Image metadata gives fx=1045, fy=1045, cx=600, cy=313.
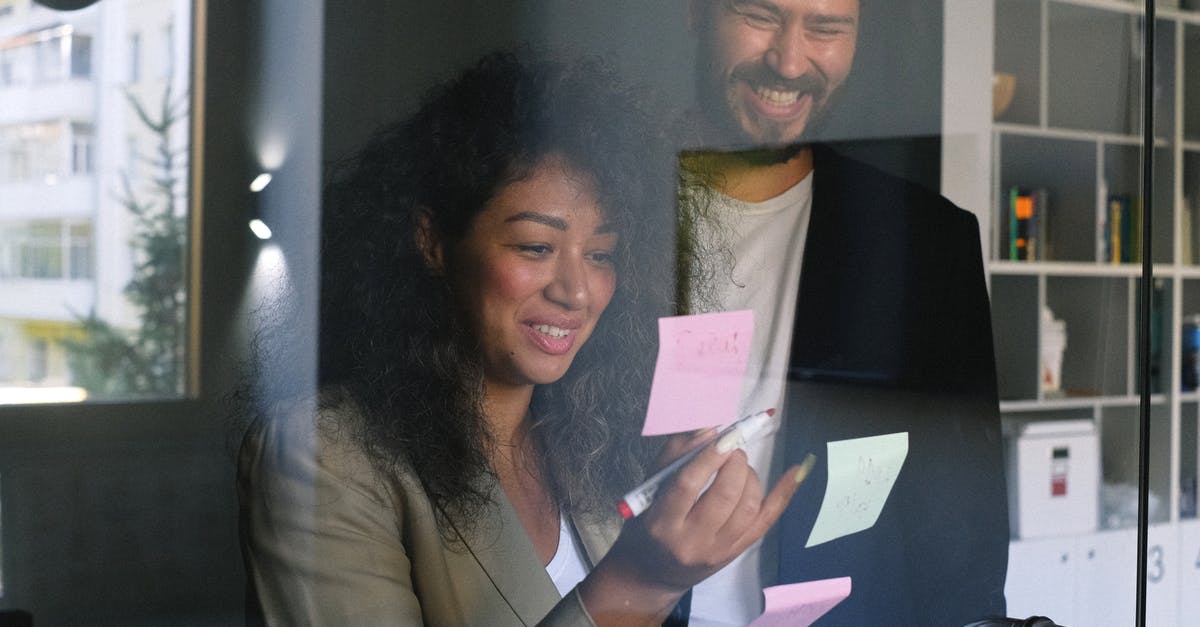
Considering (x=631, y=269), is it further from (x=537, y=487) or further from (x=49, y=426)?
(x=49, y=426)

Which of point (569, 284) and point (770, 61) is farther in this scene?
point (770, 61)

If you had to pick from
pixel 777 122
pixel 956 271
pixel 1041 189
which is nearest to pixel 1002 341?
pixel 956 271

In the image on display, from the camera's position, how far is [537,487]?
1.06 meters

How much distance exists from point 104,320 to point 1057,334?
1348 mm

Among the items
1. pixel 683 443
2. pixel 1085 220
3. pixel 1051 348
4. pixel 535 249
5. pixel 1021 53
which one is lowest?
pixel 683 443

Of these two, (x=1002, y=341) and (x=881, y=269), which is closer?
(x=881, y=269)

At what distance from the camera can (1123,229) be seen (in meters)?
1.73

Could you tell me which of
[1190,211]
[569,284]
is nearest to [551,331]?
[569,284]

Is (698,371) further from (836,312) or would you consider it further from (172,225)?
(172,225)

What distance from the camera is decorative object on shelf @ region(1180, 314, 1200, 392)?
1964 millimetres

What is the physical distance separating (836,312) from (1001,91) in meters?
0.46

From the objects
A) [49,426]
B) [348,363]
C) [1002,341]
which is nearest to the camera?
[49,426]

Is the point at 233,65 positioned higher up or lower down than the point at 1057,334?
higher up

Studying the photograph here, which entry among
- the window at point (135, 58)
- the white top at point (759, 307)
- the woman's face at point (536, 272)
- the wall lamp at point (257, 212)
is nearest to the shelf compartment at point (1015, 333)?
the white top at point (759, 307)
